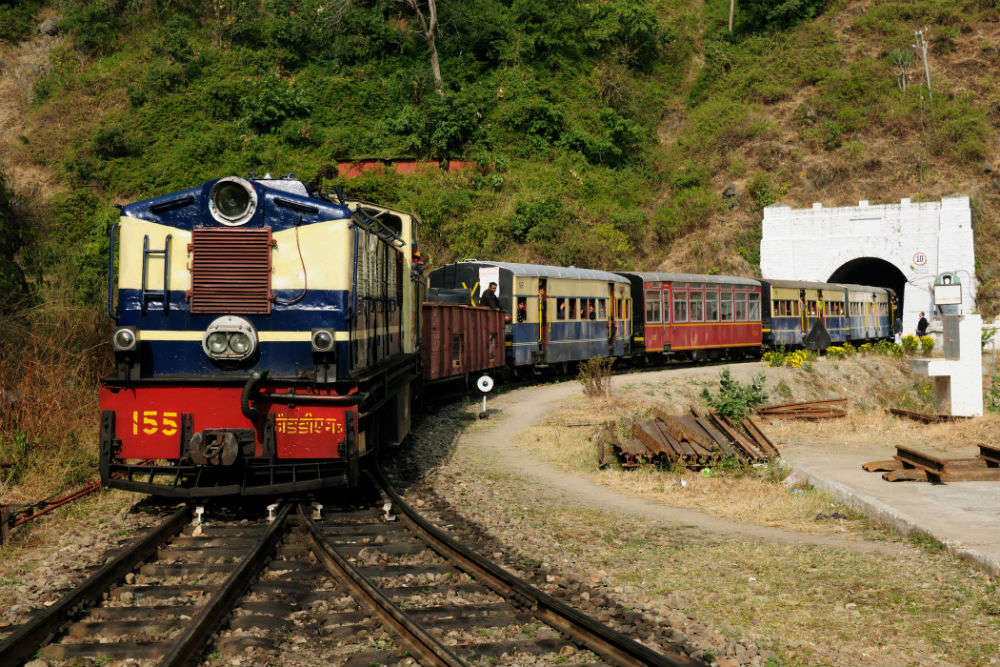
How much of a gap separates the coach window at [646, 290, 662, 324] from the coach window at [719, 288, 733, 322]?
3464mm

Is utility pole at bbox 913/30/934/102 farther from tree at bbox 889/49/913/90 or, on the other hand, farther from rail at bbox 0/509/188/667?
rail at bbox 0/509/188/667

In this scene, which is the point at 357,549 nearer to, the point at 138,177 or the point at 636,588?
the point at 636,588

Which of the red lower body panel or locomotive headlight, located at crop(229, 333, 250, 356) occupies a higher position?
locomotive headlight, located at crop(229, 333, 250, 356)

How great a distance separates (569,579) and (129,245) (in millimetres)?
5419

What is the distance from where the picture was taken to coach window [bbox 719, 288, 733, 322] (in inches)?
1195

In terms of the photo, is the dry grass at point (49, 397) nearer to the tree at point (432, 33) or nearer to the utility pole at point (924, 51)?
the tree at point (432, 33)

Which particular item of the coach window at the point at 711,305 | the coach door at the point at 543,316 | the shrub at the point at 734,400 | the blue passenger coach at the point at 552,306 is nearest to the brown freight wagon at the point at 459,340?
the blue passenger coach at the point at 552,306

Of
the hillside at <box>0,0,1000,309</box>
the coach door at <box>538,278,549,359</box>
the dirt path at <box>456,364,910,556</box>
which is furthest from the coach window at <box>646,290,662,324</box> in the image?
the hillside at <box>0,0,1000,309</box>

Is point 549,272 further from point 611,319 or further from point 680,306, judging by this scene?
point 680,306

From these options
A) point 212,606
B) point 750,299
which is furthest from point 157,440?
point 750,299

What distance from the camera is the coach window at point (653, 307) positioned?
91.6 feet

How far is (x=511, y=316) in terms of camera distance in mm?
22141

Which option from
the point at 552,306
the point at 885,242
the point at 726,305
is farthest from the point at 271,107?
the point at 885,242

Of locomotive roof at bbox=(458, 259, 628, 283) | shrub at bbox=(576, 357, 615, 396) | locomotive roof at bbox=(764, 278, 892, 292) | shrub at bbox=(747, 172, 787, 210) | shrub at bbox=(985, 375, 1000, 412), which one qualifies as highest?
shrub at bbox=(747, 172, 787, 210)
